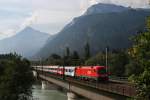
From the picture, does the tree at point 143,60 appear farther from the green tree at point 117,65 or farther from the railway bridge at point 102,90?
the green tree at point 117,65

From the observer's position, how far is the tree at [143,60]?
13453mm

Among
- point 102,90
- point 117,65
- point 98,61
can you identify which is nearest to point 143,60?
Answer: point 102,90

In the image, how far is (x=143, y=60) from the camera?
45.3ft

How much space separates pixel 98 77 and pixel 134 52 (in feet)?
206

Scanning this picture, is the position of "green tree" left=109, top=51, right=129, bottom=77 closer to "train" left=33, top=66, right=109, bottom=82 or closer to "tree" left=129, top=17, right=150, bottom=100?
"train" left=33, top=66, right=109, bottom=82

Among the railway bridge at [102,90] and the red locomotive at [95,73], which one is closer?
the railway bridge at [102,90]

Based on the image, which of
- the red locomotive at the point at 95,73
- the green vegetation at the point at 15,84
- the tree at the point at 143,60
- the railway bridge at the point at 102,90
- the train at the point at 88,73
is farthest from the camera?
the train at the point at 88,73

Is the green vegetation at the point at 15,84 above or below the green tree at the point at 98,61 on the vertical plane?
below

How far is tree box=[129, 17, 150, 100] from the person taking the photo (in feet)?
44.1

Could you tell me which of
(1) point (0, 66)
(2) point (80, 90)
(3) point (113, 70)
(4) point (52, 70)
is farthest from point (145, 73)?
(4) point (52, 70)

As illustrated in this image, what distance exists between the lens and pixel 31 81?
237 ft

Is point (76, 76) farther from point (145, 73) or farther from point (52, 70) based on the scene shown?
point (145, 73)

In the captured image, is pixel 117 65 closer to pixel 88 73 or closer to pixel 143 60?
pixel 88 73

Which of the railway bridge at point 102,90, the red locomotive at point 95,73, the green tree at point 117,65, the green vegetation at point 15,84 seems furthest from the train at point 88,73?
the green tree at point 117,65
